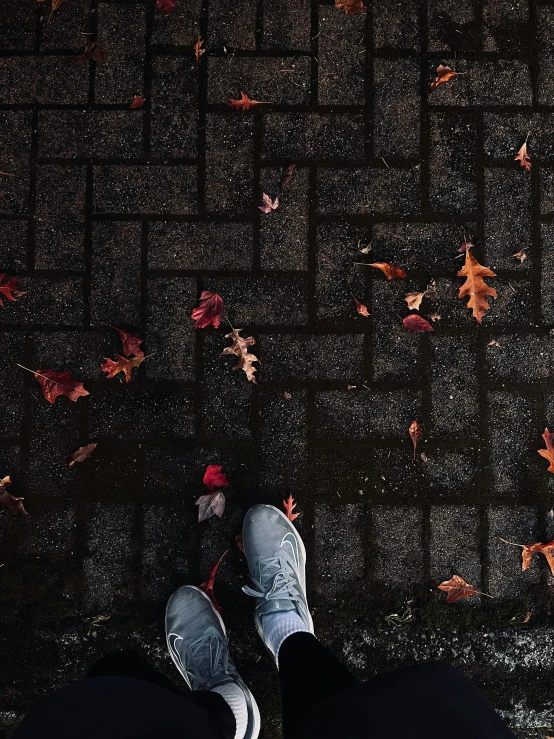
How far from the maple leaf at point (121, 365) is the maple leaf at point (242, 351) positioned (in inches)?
16.1

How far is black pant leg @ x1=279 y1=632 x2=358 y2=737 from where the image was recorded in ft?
7.59

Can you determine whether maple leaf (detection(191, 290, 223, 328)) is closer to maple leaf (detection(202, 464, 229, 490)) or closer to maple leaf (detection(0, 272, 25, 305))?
maple leaf (detection(202, 464, 229, 490))

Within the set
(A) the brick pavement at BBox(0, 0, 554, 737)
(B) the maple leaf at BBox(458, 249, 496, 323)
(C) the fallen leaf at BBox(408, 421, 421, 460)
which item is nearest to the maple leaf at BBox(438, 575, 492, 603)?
(A) the brick pavement at BBox(0, 0, 554, 737)

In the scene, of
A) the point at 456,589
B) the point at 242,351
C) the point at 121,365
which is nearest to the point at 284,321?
the point at 242,351

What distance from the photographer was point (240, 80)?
2873mm

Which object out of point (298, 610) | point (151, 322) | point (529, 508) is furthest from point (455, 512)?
point (151, 322)

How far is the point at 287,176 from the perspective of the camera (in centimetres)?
286

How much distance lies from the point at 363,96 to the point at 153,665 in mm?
2882

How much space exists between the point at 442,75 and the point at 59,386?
2357 millimetres

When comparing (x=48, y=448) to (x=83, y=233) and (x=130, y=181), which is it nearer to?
(x=83, y=233)

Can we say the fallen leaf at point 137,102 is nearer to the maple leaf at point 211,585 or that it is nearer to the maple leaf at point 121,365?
the maple leaf at point 121,365

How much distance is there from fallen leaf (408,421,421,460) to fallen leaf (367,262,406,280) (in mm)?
701

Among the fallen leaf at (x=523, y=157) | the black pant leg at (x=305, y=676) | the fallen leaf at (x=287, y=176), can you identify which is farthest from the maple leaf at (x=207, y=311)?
the fallen leaf at (x=523, y=157)

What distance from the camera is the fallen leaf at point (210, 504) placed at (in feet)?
9.18
